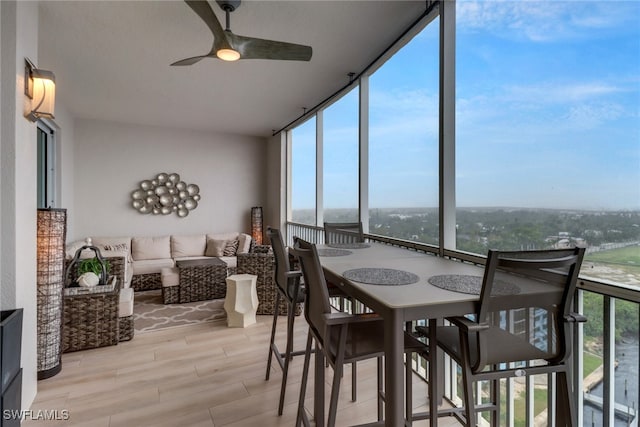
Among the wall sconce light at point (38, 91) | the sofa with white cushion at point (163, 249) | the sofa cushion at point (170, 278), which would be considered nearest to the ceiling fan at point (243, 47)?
the wall sconce light at point (38, 91)

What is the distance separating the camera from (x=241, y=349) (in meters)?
2.76

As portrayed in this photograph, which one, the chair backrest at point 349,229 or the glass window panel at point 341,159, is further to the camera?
the glass window panel at point 341,159

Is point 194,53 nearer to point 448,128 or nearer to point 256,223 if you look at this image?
point 448,128

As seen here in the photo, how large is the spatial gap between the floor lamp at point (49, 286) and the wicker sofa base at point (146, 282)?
2.41 metres

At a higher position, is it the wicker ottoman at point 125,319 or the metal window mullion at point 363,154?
the metal window mullion at point 363,154

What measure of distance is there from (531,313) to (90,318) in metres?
3.27

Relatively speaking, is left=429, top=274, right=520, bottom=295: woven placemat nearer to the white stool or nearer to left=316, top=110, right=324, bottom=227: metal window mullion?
the white stool

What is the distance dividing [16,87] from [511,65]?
2.95 metres

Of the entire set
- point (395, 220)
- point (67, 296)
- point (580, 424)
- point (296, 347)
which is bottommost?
point (296, 347)

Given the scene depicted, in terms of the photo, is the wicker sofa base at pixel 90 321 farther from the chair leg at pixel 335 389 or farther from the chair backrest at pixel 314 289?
the chair leg at pixel 335 389

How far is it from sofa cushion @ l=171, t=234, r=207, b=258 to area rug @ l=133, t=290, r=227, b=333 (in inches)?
52.7

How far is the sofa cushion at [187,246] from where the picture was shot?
559 cm

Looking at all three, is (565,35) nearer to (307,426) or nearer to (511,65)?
(511,65)

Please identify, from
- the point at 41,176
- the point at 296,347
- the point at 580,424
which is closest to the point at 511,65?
the point at 580,424
